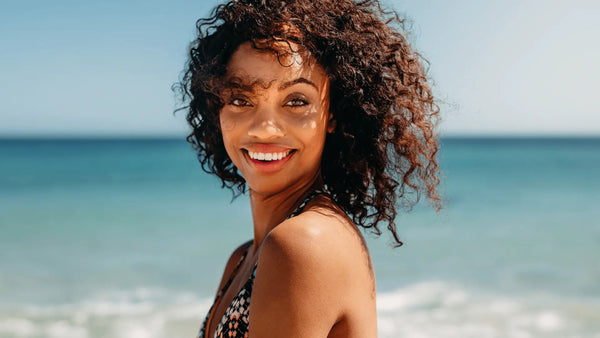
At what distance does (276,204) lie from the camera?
201 centimetres

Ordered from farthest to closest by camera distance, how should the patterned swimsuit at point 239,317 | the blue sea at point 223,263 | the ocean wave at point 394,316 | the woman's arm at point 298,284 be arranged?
the blue sea at point 223,263, the ocean wave at point 394,316, the patterned swimsuit at point 239,317, the woman's arm at point 298,284

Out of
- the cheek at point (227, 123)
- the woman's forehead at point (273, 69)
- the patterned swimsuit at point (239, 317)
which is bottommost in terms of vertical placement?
the patterned swimsuit at point (239, 317)

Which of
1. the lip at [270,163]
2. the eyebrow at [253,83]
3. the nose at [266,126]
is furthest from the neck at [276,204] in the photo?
the eyebrow at [253,83]

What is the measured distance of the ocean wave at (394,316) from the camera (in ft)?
23.9

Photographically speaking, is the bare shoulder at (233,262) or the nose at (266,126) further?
the bare shoulder at (233,262)

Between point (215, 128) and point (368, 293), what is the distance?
1.12m

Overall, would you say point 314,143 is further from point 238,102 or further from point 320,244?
point 320,244

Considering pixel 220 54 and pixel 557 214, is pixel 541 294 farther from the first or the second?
pixel 557 214

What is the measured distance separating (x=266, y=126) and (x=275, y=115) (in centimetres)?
5

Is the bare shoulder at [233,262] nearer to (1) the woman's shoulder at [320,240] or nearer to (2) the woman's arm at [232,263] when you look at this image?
(2) the woman's arm at [232,263]

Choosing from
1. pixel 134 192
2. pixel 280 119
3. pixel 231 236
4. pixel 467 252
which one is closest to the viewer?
pixel 280 119

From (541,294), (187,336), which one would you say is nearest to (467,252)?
(541,294)

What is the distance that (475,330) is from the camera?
7.40 metres

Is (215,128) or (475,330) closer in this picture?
(215,128)
